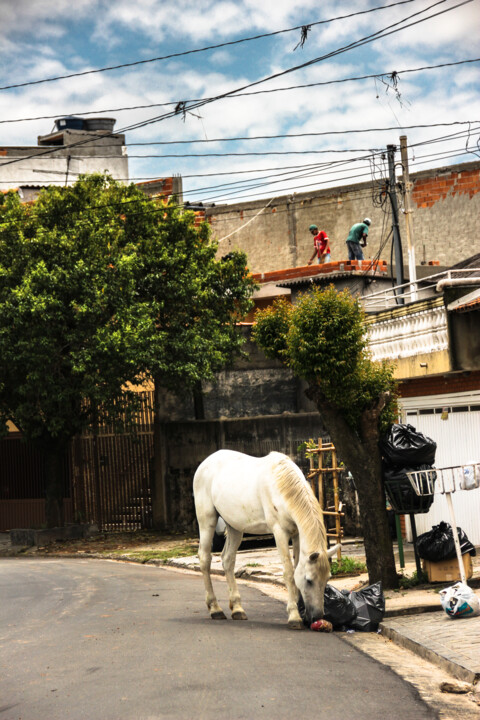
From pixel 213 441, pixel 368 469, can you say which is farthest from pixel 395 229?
pixel 368 469

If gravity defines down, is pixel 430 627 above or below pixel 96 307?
below

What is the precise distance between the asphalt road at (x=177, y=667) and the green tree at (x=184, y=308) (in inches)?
421

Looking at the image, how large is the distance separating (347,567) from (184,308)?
37.8ft

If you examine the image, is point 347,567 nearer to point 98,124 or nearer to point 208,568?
point 208,568

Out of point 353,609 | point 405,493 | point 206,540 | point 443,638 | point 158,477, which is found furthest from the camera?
point 158,477

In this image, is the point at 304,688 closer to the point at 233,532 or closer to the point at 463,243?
the point at 233,532

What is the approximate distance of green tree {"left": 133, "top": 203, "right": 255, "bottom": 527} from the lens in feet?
76.3

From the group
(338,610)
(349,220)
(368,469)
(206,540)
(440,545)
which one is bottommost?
(338,610)

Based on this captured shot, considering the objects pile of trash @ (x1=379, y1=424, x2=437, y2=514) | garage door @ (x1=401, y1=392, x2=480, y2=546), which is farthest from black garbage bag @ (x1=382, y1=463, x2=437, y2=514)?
garage door @ (x1=401, y1=392, x2=480, y2=546)

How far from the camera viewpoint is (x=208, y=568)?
11.4 meters

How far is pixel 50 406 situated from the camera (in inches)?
899

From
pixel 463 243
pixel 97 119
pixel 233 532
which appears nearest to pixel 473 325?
pixel 233 532

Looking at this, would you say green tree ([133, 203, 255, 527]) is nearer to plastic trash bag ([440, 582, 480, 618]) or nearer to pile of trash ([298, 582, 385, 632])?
pile of trash ([298, 582, 385, 632])

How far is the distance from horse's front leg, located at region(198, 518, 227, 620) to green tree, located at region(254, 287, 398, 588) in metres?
2.17
